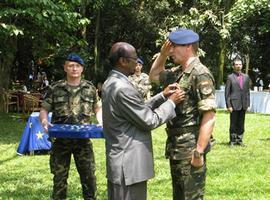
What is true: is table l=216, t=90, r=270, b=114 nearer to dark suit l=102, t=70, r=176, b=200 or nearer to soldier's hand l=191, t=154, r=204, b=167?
soldier's hand l=191, t=154, r=204, b=167

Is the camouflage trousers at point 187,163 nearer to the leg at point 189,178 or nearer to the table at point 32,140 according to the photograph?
the leg at point 189,178

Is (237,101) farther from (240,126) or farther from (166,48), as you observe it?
(166,48)

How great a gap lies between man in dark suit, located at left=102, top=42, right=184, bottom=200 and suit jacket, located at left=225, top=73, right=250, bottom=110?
24.8 feet

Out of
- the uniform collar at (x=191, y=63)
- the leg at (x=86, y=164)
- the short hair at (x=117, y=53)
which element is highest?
the short hair at (x=117, y=53)

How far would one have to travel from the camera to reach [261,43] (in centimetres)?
3312

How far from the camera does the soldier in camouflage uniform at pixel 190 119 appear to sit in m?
3.98

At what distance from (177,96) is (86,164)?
2.15 meters

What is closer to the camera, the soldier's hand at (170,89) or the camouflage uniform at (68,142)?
the soldier's hand at (170,89)

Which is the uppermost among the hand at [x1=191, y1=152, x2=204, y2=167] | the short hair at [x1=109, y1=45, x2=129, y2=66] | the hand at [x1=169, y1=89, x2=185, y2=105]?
the short hair at [x1=109, y1=45, x2=129, y2=66]

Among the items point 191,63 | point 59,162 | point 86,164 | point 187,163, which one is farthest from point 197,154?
point 59,162

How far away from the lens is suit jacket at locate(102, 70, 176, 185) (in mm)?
3779

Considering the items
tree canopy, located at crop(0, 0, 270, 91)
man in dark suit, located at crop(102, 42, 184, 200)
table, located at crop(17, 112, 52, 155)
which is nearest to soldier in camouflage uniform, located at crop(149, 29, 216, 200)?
man in dark suit, located at crop(102, 42, 184, 200)

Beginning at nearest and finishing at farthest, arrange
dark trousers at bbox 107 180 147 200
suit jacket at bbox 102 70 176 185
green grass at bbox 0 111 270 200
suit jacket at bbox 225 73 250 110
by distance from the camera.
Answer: suit jacket at bbox 102 70 176 185 < dark trousers at bbox 107 180 147 200 < green grass at bbox 0 111 270 200 < suit jacket at bbox 225 73 250 110

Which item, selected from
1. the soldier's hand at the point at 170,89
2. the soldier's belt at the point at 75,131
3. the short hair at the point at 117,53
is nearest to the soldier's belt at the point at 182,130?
the soldier's hand at the point at 170,89
